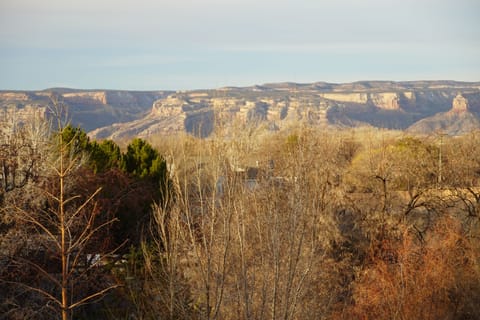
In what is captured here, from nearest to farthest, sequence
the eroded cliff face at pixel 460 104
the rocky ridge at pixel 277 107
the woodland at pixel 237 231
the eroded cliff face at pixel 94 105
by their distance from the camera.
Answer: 1. the woodland at pixel 237 231
2. the rocky ridge at pixel 277 107
3. the eroded cliff face at pixel 94 105
4. the eroded cliff face at pixel 460 104

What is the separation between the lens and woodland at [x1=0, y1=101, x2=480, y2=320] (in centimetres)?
870

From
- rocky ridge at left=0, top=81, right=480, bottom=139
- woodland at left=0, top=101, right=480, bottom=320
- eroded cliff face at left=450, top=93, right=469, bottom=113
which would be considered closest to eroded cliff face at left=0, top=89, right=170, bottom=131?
rocky ridge at left=0, top=81, right=480, bottom=139

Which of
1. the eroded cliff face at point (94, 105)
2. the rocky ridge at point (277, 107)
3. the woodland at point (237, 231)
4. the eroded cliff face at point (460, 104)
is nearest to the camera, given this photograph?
the woodland at point (237, 231)

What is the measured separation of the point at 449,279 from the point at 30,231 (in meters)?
12.0

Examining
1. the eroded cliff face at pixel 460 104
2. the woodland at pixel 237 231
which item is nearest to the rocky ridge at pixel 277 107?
the eroded cliff face at pixel 460 104

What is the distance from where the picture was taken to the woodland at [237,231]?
8.70 m

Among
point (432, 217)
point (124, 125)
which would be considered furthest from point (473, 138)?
point (124, 125)

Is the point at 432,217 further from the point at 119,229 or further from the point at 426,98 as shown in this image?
the point at 426,98

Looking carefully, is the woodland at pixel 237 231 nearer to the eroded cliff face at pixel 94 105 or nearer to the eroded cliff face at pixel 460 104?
the eroded cliff face at pixel 94 105

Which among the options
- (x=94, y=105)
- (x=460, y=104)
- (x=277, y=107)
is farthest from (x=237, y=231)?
(x=94, y=105)

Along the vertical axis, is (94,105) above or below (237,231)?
below

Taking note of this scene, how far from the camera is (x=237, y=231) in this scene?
9.64 m

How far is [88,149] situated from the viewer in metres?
23.4

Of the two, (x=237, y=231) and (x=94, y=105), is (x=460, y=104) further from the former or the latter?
(x=237, y=231)
